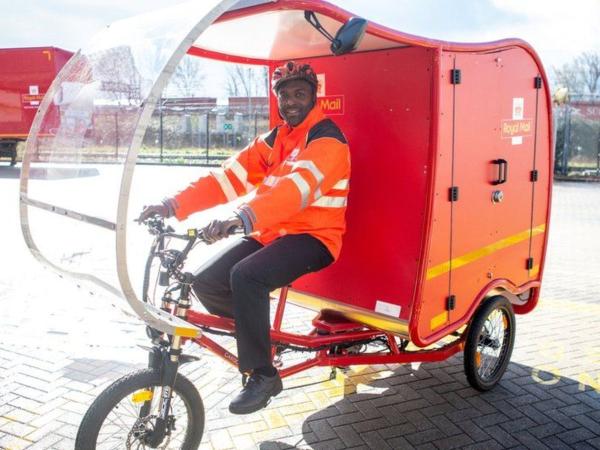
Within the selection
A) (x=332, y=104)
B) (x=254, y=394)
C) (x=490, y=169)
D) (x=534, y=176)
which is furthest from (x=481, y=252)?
(x=254, y=394)

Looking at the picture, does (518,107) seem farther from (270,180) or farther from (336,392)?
(336,392)

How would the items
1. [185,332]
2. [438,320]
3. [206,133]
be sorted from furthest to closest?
[206,133] < [438,320] < [185,332]

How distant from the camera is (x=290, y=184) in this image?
3193mm

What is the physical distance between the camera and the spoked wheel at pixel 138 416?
2762mm

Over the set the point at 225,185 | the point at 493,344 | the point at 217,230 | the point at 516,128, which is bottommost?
the point at 493,344

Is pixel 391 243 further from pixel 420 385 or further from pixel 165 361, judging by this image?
pixel 165 361

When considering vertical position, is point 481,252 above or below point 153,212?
below

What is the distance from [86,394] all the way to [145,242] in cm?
431

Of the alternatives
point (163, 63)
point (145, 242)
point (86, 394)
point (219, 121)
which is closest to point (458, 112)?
point (163, 63)

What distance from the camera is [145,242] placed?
8.18 m

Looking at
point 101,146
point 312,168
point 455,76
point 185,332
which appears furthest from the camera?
point 455,76

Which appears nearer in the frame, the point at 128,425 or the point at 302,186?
the point at 128,425

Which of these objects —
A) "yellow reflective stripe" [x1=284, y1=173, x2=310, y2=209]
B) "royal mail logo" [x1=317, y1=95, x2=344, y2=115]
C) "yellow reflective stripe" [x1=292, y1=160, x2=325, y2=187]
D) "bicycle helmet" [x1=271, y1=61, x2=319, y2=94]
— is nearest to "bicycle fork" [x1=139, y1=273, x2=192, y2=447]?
"yellow reflective stripe" [x1=284, y1=173, x2=310, y2=209]

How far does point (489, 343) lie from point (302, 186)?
2042 mm
